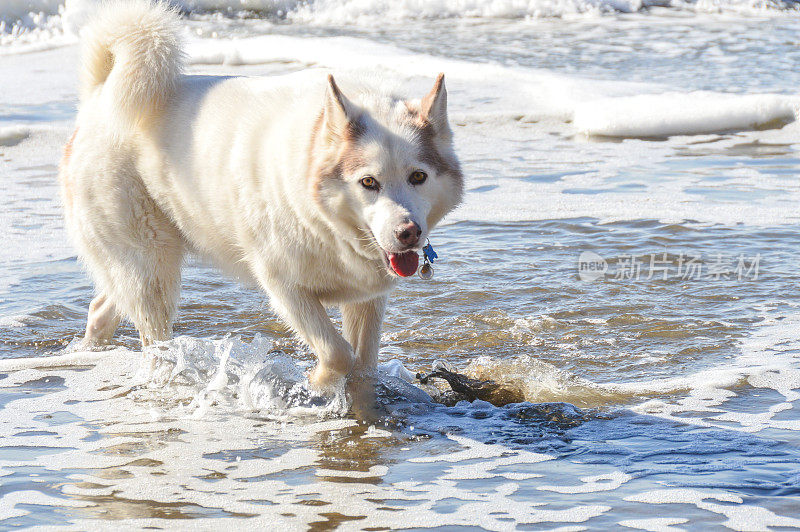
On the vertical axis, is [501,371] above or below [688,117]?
below

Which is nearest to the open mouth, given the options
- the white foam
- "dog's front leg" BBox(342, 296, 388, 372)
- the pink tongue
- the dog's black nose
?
the pink tongue

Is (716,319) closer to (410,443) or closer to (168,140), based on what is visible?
(410,443)

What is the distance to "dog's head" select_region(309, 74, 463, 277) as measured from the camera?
11.1 ft

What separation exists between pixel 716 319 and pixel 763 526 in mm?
2382

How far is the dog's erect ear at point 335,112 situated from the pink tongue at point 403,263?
0.49 m

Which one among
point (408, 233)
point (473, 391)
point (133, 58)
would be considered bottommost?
point (473, 391)

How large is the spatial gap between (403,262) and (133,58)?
167 centimetres

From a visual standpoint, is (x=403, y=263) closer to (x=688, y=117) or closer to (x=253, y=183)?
(x=253, y=183)

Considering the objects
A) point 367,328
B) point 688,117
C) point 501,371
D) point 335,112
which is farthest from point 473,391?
point 688,117

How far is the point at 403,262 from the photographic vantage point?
355cm

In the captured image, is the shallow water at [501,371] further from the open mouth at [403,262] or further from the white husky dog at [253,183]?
the open mouth at [403,262]

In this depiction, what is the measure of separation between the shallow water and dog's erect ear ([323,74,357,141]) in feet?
4.06
